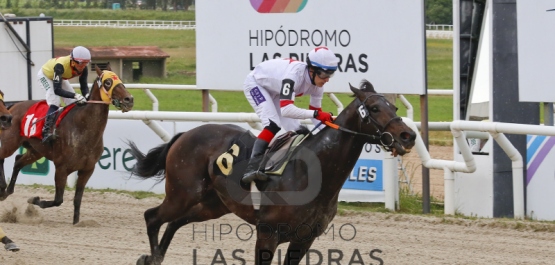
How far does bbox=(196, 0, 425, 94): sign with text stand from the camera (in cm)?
911

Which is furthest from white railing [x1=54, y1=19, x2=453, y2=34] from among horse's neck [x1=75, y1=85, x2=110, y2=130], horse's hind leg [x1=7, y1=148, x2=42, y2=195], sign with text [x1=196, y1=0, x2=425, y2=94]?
horse's neck [x1=75, y1=85, x2=110, y2=130]

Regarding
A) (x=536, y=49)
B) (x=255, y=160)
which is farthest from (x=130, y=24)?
(x=255, y=160)

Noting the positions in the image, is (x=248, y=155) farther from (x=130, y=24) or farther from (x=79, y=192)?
(x=130, y=24)

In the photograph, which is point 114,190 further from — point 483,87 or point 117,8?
point 117,8

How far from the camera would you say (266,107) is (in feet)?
20.9

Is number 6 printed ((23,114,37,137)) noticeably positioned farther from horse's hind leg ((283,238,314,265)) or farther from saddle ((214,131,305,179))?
horse's hind leg ((283,238,314,265))

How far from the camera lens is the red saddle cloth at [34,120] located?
966 cm

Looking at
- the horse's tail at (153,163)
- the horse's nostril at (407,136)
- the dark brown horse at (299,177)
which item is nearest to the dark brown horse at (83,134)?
the horse's tail at (153,163)

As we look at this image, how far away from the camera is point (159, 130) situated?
10.2m

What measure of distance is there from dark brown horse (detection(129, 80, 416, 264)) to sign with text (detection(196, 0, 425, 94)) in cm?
286

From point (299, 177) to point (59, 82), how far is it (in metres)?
4.19

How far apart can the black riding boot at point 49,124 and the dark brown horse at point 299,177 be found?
9.94 feet

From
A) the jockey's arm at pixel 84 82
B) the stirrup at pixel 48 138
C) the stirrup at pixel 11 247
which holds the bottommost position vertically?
the stirrup at pixel 11 247

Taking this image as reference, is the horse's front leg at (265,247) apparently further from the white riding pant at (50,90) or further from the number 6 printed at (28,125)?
the number 6 printed at (28,125)
